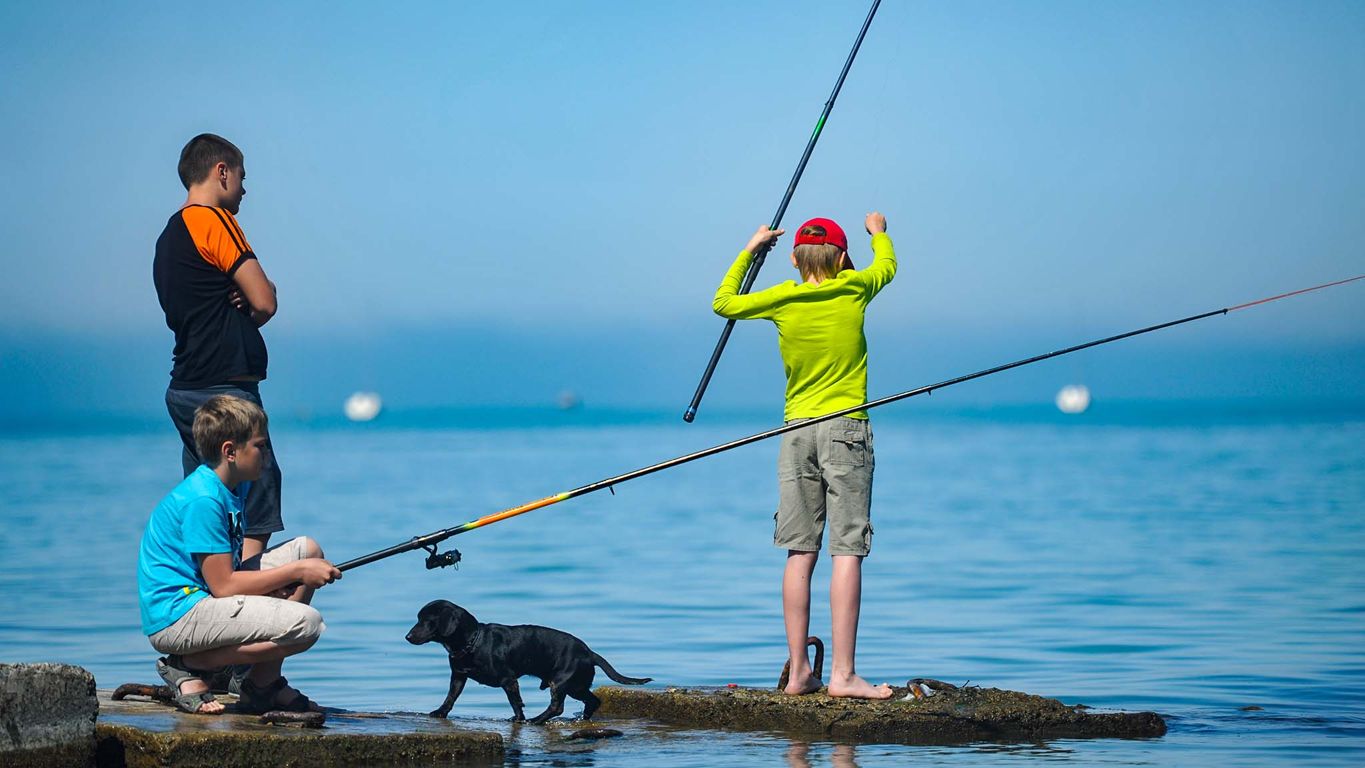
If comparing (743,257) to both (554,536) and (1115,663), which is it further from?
(554,536)

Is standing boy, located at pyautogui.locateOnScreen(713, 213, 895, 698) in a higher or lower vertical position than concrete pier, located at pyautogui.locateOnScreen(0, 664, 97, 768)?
higher

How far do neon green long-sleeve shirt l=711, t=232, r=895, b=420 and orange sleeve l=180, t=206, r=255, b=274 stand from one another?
5.60ft

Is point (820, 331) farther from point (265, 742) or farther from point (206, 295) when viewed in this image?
point (265, 742)

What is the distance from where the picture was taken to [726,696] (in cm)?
638

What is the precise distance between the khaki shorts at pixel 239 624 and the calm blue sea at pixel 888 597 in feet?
2.79

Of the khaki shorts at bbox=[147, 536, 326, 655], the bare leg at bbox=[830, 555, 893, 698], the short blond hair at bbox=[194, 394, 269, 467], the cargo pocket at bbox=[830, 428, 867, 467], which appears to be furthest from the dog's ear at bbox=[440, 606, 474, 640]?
the cargo pocket at bbox=[830, 428, 867, 467]

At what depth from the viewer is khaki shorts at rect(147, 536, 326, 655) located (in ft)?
16.9

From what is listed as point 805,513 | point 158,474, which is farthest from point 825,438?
point 158,474

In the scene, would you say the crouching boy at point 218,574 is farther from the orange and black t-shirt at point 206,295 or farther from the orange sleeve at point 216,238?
the orange sleeve at point 216,238

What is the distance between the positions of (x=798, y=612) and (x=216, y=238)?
2431mm

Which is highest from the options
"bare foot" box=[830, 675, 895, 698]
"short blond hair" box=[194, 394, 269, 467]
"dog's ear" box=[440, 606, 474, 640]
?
"short blond hair" box=[194, 394, 269, 467]

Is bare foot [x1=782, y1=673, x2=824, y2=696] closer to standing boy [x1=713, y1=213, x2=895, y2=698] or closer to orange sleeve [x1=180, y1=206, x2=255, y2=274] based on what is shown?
standing boy [x1=713, y1=213, x2=895, y2=698]

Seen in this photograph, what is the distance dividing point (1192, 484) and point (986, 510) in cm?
722

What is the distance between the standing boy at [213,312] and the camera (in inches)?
225
